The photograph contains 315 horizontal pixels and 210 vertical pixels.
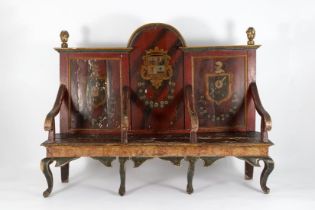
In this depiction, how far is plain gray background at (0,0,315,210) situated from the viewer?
4.40 meters

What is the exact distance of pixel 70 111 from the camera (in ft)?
13.1

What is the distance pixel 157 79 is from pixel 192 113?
663 millimetres

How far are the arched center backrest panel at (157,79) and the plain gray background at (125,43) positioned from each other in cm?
44

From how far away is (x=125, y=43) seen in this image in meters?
4.42

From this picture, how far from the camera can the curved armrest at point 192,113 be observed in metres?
3.44

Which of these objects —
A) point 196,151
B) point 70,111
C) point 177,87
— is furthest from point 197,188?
point 70,111

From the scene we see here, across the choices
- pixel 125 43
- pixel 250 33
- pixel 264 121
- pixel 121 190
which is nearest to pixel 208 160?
pixel 264 121

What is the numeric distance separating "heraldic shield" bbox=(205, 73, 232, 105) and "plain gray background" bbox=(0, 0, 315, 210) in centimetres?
56

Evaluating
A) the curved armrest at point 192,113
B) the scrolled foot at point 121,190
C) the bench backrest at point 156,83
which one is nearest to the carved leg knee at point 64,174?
the bench backrest at point 156,83

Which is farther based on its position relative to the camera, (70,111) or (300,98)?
(300,98)

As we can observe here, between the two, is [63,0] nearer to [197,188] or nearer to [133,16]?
[133,16]

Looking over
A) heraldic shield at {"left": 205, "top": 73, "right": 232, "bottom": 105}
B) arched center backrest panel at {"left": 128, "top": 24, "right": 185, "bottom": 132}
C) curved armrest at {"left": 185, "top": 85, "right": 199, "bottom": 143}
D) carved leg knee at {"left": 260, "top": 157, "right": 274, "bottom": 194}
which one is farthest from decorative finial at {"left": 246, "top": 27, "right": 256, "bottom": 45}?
carved leg knee at {"left": 260, "top": 157, "right": 274, "bottom": 194}

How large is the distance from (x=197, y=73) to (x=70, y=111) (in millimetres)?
1276

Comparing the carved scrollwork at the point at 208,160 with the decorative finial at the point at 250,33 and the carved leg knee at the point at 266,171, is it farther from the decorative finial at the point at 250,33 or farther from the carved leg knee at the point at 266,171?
the decorative finial at the point at 250,33
